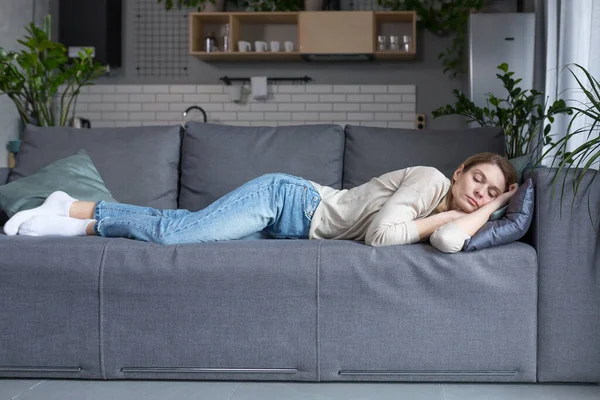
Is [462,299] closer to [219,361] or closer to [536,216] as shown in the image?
[536,216]

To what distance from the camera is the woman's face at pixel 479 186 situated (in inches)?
104

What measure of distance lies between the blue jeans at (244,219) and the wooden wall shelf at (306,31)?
3437mm

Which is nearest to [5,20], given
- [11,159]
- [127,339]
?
[11,159]

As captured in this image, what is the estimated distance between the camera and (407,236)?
2.49 m

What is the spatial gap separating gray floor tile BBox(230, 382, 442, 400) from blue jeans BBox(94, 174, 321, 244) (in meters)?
0.59

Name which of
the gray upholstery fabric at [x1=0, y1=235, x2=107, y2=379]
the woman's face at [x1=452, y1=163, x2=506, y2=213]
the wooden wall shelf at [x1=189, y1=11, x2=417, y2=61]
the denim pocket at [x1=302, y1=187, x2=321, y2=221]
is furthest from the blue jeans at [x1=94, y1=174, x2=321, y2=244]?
the wooden wall shelf at [x1=189, y1=11, x2=417, y2=61]

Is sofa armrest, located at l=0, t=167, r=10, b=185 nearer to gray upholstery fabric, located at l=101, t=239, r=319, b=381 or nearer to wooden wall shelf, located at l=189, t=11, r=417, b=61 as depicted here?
gray upholstery fabric, located at l=101, t=239, r=319, b=381

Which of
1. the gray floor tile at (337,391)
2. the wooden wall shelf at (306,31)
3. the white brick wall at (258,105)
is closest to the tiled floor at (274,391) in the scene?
the gray floor tile at (337,391)

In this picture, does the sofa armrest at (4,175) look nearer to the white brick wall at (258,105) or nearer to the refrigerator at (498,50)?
the white brick wall at (258,105)

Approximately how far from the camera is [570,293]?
2.40 meters

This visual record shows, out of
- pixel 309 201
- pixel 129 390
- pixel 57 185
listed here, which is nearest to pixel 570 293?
pixel 309 201

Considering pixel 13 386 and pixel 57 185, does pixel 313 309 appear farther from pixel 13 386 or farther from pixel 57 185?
pixel 57 185

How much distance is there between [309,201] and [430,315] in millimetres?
717

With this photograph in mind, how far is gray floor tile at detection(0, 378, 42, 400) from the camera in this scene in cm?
233
